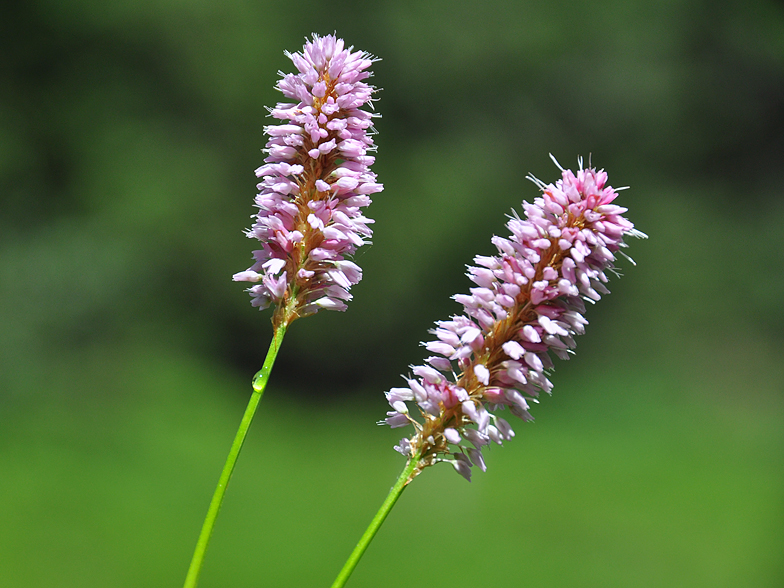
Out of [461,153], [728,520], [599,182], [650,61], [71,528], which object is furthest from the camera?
[650,61]

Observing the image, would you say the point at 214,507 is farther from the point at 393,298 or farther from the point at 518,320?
the point at 393,298

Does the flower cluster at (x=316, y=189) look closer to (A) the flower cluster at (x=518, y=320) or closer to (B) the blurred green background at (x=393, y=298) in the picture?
(A) the flower cluster at (x=518, y=320)

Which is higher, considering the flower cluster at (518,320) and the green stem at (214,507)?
the flower cluster at (518,320)

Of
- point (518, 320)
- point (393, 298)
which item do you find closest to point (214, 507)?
point (518, 320)

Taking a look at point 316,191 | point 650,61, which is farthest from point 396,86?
point 316,191

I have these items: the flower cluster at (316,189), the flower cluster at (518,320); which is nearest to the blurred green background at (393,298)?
the flower cluster at (316,189)

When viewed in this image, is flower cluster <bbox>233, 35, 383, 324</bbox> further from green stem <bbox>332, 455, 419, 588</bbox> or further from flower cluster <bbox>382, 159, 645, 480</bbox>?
green stem <bbox>332, 455, 419, 588</bbox>

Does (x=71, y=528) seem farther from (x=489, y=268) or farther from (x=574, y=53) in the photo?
(x=574, y=53)
